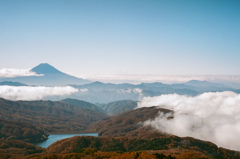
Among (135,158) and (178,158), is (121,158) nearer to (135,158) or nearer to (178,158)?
(135,158)

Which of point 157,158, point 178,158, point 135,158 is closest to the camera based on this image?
point 157,158

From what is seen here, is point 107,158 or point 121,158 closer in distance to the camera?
point 121,158

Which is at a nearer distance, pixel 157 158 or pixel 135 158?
pixel 157 158

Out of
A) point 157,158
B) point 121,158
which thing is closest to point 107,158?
point 121,158

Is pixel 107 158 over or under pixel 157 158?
Result: under

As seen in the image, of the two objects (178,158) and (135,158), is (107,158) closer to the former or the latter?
(135,158)

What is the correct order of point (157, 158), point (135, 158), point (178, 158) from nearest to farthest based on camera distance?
point (157, 158) → point (135, 158) → point (178, 158)

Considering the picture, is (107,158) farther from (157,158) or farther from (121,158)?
(157,158)

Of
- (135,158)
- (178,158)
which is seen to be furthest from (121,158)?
(178,158)
